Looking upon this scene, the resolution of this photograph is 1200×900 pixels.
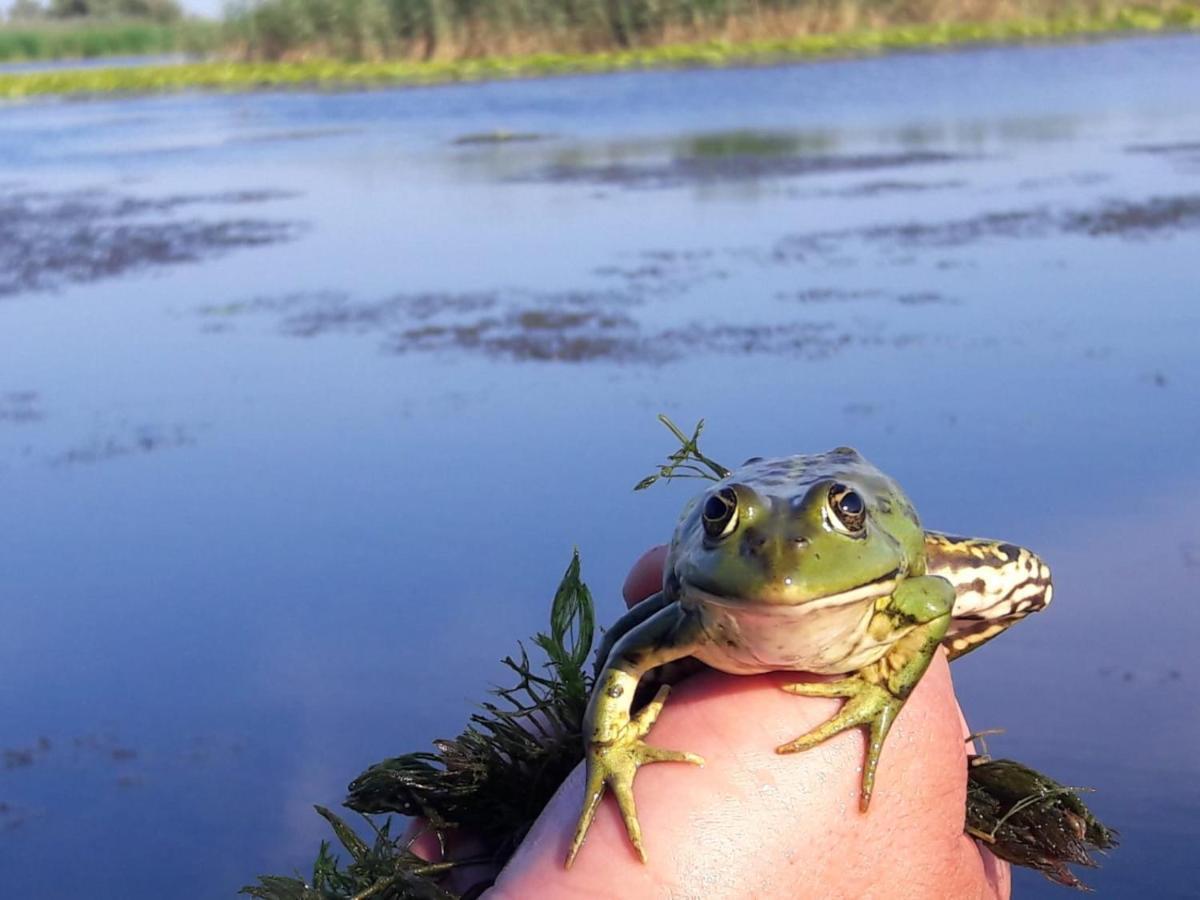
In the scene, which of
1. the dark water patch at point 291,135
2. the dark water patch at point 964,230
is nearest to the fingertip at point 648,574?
the dark water patch at point 964,230

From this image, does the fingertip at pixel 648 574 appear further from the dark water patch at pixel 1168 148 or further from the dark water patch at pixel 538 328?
the dark water patch at pixel 1168 148

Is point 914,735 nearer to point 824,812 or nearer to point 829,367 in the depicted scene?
point 824,812

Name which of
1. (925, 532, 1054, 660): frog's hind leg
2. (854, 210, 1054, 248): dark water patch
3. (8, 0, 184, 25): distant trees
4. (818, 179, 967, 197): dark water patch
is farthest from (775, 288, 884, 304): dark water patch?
(8, 0, 184, 25): distant trees

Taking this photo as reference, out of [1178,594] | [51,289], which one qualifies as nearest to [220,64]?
[51,289]

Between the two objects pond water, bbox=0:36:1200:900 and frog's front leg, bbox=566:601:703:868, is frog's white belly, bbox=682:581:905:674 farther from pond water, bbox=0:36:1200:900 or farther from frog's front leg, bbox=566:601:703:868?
pond water, bbox=0:36:1200:900

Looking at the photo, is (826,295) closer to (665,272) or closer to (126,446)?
(665,272)
